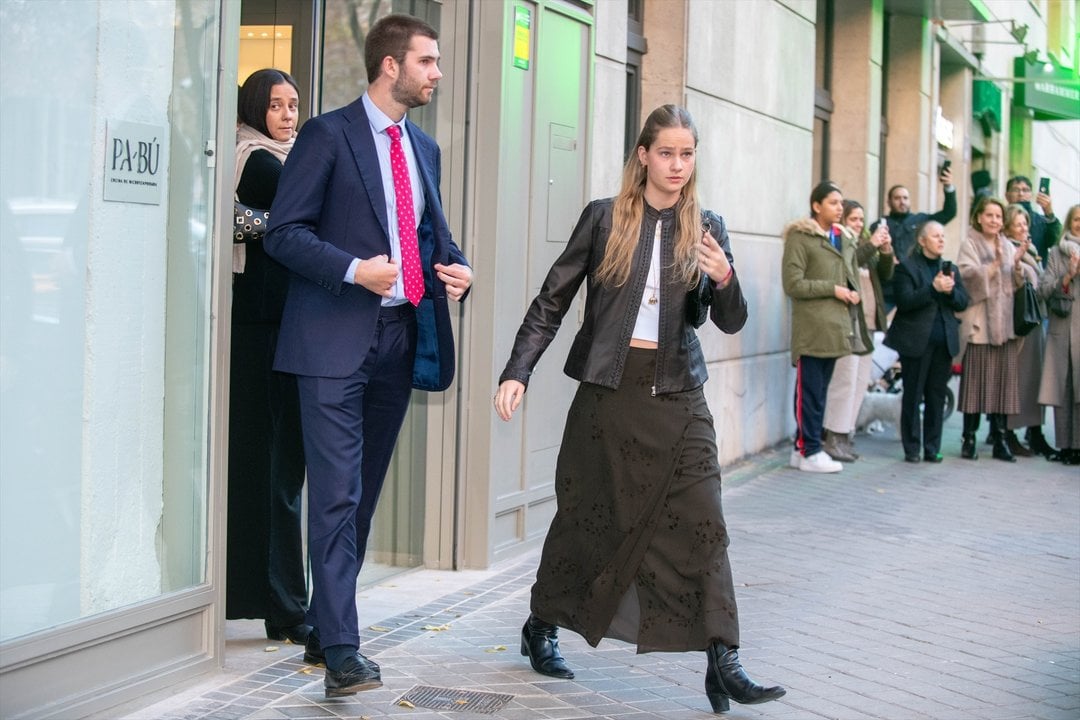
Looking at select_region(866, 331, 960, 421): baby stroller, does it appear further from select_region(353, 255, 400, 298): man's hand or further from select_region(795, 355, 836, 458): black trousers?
select_region(353, 255, 400, 298): man's hand

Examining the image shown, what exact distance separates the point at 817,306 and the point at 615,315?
21.0 ft

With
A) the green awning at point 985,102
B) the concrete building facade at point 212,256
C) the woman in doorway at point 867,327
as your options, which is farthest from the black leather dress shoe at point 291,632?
the green awning at point 985,102

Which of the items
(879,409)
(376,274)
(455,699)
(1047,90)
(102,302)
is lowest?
(455,699)

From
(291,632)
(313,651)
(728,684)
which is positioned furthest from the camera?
(291,632)

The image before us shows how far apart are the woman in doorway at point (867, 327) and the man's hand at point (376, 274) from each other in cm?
731

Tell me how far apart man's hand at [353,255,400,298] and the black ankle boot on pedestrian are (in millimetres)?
1589

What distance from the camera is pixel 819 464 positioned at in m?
11.4

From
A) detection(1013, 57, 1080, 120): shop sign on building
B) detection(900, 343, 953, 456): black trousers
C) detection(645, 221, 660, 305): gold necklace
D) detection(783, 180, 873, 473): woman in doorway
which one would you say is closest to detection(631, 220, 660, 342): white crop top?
detection(645, 221, 660, 305): gold necklace

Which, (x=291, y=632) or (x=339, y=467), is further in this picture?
(x=291, y=632)

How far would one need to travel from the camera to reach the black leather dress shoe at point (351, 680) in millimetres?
4961

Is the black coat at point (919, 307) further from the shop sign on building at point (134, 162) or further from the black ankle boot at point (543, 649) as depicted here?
the shop sign on building at point (134, 162)

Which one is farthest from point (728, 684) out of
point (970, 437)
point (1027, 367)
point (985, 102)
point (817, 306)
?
point (985, 102)

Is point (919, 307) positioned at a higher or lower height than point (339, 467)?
higher

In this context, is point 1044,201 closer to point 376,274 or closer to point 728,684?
point 728,684
